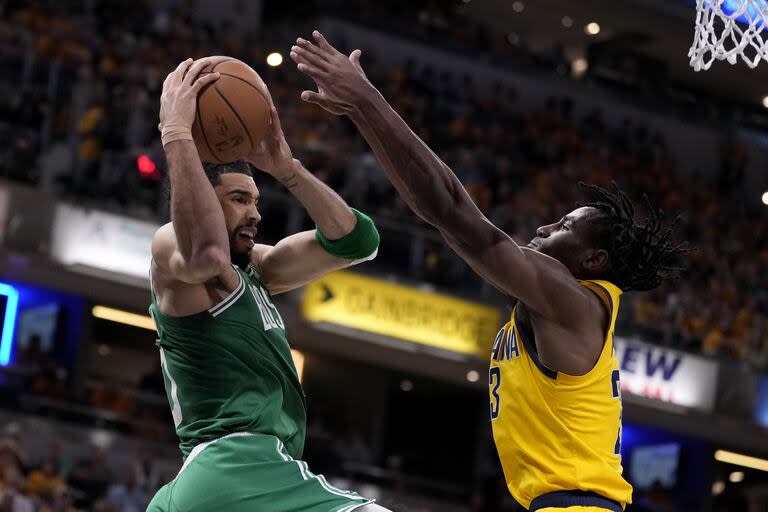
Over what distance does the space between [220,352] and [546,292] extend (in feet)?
3.43

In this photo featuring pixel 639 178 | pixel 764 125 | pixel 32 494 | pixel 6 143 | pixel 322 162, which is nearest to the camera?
pixel 32 494

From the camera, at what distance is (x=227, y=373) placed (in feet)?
13.5

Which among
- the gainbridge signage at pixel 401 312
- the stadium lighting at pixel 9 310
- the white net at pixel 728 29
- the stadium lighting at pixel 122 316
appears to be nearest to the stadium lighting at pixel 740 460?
the gainbridge signage at pixel 401 312

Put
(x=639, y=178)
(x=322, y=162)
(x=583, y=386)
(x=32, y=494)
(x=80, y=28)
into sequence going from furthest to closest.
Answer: (x=639, y=178)
(x=80, y=28)
(x=322, y=162)
(x=32, y=494)
(x=583, y=386)

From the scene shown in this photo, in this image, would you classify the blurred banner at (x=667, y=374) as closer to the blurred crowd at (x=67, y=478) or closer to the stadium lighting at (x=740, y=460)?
the stadium lighting at (x=740, y=460)

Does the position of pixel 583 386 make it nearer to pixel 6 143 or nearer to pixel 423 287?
pixel 6 143

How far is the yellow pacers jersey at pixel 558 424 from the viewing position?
159 inches

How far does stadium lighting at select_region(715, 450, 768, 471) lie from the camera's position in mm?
20875

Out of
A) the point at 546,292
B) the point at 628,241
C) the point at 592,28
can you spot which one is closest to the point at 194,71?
the point at 546,292

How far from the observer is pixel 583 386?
4.06m

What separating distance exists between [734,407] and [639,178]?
188 inches

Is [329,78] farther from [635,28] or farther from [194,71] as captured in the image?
[635,28]

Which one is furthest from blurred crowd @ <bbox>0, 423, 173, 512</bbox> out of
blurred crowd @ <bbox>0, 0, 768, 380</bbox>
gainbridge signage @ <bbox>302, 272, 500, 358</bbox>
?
gainbridge signage @ <bbox>302, 272, 500, 358</bbox>

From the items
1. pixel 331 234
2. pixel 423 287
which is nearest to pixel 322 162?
pixel 423 287
